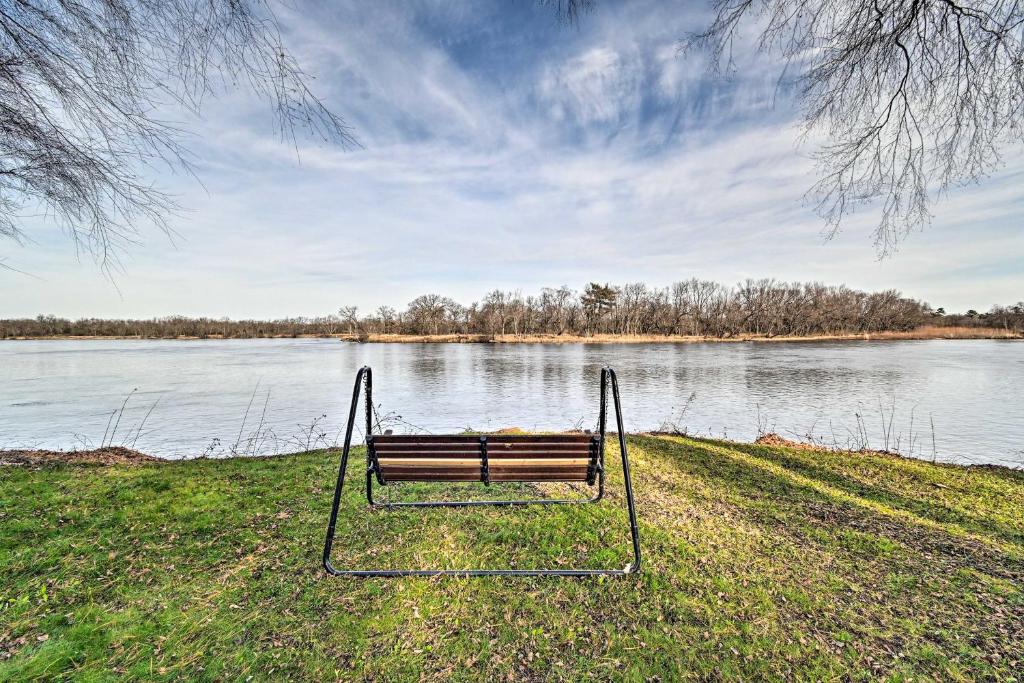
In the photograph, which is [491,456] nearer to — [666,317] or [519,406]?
[519,406]

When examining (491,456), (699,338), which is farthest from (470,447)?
(699,338)

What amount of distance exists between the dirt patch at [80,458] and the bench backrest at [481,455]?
17.0 ft

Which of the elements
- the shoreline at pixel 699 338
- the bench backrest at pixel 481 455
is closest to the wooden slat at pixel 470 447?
the bench backrest at pixel 481 455

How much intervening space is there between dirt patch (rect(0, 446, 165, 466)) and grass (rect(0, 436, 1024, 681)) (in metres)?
1.09

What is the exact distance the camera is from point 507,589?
3252 millimetres

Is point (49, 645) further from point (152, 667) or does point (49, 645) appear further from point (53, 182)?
point (53, 182)

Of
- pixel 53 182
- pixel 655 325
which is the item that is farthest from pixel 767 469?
pixel 655 325

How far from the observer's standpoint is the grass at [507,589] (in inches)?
101

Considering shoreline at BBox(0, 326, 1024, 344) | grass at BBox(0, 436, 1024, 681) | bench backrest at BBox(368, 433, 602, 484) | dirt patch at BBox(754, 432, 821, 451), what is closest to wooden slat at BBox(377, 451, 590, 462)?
bench backrest at BBox(368, 433, 602, 484)

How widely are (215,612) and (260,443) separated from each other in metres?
7.80

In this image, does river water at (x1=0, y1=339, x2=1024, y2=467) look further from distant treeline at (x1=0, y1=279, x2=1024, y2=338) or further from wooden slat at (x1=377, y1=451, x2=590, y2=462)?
distant treeline at (x1=0, y1=279, x2=1024, y2=338)

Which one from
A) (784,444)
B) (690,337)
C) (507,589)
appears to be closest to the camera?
(507,589)

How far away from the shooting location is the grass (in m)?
2.57

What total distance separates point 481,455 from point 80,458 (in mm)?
6702
